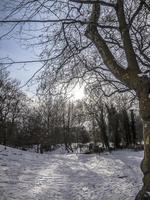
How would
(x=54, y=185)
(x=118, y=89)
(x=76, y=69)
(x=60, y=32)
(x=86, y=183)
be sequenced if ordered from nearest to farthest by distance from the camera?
(x=60, y=32) < (x=76, y=69) < (x=118, y=89) < (x=54, y=185) < (x=86, y=183)

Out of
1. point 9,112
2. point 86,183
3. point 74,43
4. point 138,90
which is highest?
point 9,112

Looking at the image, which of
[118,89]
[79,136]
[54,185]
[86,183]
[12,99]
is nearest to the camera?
[118,89]

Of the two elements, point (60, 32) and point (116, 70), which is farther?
point (60, 32)

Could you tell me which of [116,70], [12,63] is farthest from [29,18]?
[116,70]

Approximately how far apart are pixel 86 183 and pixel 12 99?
34264mm

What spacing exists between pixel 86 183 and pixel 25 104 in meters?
36.8

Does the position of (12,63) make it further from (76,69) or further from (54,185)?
(54,185)

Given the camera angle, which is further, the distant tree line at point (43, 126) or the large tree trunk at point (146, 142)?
the distant tree line at point (43, 126)

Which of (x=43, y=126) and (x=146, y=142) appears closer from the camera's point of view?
(x=146, y=142)

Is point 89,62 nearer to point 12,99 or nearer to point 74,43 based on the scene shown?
point 74,43

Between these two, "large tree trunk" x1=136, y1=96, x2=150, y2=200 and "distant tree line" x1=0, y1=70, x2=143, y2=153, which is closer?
"large tree trunk" x1=136, y1=96, x2=150, y2=200

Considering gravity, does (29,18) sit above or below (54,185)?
above

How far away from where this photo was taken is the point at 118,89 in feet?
36.6

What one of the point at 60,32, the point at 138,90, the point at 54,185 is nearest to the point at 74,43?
the point at 60,32
